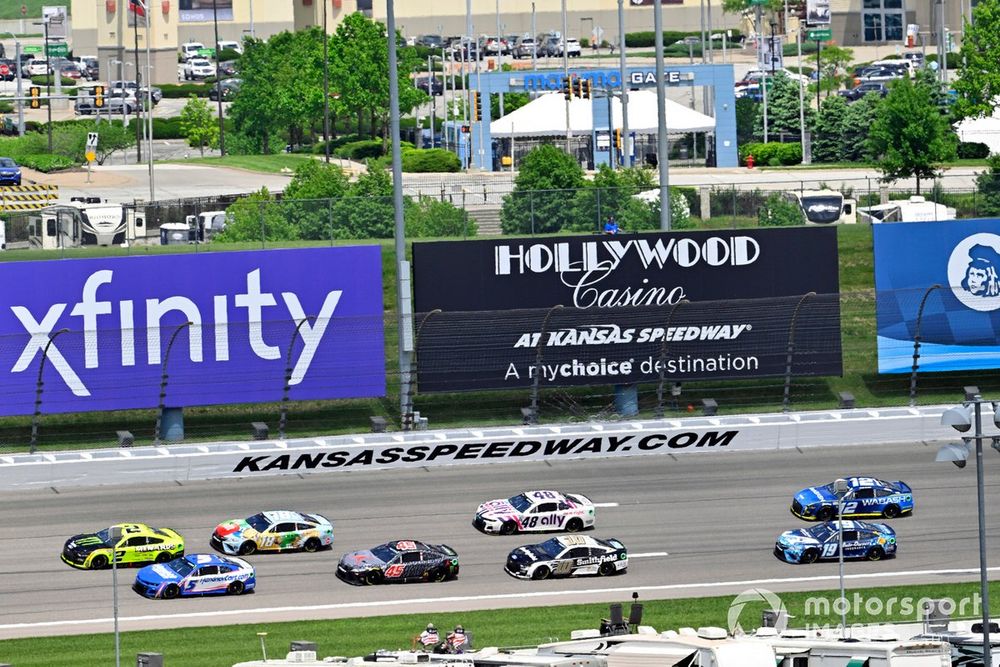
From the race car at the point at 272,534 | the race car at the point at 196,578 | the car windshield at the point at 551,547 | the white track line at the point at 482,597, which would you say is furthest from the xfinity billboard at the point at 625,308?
the race car at the point at 196,578

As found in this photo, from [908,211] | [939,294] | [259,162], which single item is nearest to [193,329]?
[939,294]

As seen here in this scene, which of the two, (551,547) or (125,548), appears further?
(551,547)

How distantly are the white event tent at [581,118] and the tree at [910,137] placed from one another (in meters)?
17.5

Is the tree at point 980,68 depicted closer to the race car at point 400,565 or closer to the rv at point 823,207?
the rv at point 823,207

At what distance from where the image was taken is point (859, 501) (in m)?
34.2

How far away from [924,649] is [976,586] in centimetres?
1148

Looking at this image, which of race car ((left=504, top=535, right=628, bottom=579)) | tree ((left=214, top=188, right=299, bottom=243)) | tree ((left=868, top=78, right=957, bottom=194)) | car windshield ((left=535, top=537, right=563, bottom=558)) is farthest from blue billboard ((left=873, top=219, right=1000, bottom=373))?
tree ((left=868, top=78, right=957, bottom=194))

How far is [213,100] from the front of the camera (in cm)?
11775

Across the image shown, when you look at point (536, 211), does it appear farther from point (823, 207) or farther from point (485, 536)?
point (485, 536)

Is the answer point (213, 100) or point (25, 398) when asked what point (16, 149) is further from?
point (25, 398)

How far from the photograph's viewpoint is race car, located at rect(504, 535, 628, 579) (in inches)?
1238

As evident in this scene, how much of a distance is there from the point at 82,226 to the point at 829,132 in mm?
46281

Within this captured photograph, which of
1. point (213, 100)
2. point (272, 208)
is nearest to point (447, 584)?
point (272, 208)

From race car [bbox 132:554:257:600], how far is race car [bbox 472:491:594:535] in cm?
531
